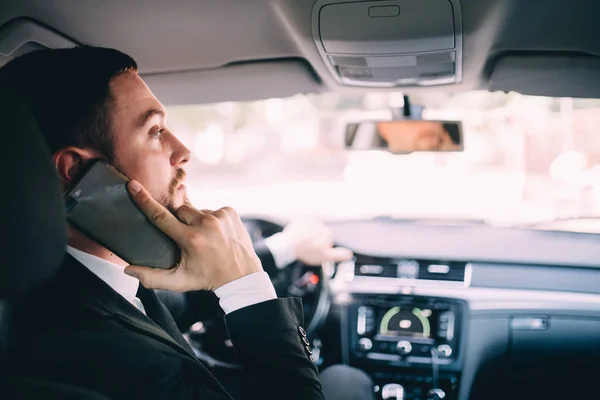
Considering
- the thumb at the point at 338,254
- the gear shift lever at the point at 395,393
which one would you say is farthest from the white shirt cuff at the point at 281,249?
the gear shift lever at the point at 395,393

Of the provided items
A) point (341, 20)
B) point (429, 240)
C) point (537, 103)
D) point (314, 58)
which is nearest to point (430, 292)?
point (429, 240)

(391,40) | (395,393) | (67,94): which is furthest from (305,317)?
(67,94)

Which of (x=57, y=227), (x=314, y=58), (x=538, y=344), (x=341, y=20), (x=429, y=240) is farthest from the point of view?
(x=429, y=240)

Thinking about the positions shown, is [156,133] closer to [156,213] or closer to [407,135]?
[156,213]

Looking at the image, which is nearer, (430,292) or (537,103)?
(537,103)

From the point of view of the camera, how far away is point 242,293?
178 cm

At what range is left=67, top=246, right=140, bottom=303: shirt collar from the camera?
1.87 meters

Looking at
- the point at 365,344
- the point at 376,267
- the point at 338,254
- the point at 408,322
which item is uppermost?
the point at 338,254

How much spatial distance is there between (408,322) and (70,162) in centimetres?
238

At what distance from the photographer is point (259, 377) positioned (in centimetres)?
172

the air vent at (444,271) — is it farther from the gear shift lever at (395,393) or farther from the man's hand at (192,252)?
the man's hand at (192,252)

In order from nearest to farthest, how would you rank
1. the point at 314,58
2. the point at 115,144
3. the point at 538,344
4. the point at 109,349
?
1. the point at 109,349
2. the point at 115,144
3. the point at 314,58
4. the point at 538,344

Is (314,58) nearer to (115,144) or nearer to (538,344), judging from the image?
(115,144)

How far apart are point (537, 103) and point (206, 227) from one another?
7.14 ft
